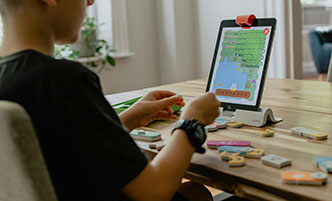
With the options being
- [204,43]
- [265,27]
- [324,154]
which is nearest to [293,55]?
[204,43]

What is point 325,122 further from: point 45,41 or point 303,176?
point 45,41

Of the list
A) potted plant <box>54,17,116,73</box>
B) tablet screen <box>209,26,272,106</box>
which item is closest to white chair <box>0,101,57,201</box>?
tablet screen <box>209,26,272,106</box>

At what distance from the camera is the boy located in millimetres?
830

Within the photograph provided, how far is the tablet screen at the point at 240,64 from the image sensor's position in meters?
1.42

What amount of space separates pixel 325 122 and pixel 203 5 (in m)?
3.18

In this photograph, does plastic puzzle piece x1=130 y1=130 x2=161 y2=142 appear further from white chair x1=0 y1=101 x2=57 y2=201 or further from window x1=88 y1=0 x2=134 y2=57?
window x1=88 y1=0 x2=134 y2=57

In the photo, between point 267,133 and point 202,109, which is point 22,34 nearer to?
point 202,109

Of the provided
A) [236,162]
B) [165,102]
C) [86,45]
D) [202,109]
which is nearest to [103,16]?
[86,45]

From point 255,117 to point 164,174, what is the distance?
0.55 meters

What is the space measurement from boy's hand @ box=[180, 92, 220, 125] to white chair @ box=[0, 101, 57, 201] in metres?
0.38

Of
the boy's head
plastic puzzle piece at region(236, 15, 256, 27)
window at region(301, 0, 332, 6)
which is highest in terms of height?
window at region(301, 0, 332, 6)

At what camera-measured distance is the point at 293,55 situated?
381 centimetres

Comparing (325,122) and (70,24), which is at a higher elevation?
(70,24)

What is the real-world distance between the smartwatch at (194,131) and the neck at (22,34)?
362mm
